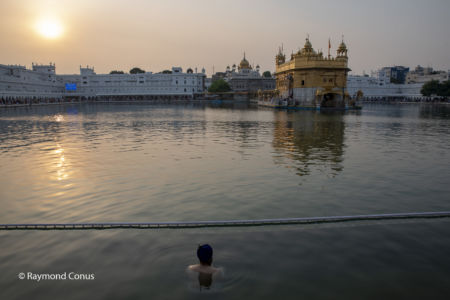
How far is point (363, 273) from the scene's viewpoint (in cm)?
499

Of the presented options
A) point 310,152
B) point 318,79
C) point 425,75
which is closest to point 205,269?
point 310,152

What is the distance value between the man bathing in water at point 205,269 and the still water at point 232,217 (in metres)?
0.17

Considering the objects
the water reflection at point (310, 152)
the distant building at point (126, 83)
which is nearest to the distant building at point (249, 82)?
the distant building at point (126, 83)

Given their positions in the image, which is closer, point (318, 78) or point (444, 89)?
point (318, 78)

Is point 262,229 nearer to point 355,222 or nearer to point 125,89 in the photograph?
point 355,222

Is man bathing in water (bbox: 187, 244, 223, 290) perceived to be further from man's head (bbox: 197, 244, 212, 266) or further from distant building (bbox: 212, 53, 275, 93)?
distant building (bbox: 212, 53, 275, 93)

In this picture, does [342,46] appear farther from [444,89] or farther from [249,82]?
[249,82]

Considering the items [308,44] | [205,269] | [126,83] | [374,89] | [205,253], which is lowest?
[205,269]

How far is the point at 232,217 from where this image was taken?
7.09 m

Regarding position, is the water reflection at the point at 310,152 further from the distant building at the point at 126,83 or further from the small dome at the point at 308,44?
the distant building at the point at 126,83

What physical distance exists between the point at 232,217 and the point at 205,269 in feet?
7.44

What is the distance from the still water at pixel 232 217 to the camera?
4.72 meters

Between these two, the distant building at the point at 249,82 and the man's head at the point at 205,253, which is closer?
the man's head at the point at 205,253

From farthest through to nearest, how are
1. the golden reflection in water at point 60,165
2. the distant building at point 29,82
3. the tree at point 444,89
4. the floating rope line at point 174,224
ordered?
the tree at point 444,89
the distant building at point 29,82
the golden reflection in water at point 60,165
the floating rope line at point 174,224
